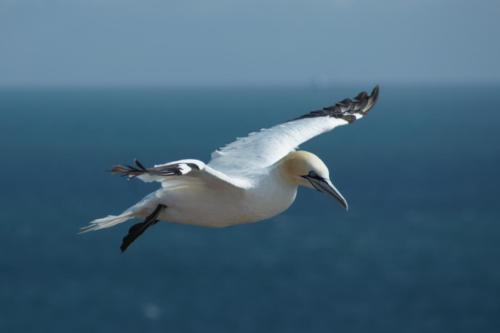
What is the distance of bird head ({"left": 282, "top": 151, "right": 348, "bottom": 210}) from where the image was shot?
9.91 metres

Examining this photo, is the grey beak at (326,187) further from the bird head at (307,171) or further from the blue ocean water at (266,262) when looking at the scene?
the blue ocean water at (266,262)

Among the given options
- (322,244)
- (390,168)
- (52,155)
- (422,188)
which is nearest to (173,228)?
(322,244)

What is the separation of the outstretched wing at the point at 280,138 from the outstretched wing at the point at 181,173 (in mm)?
721

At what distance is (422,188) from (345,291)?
4157 centimetres

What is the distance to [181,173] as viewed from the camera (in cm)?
886

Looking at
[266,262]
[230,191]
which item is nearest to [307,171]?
[230,191]

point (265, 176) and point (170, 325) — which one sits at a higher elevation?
point (265, 176)

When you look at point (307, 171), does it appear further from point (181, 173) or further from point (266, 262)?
point (266, 262)

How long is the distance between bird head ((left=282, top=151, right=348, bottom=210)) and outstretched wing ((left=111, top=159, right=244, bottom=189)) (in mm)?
575

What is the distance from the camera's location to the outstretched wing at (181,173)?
28.8 ft

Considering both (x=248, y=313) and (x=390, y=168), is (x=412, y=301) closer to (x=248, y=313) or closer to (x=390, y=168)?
(x=248, y=313)

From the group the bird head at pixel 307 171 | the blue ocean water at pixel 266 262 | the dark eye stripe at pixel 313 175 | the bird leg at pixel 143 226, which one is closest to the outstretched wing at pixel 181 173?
the bird leg at pixel 143 226

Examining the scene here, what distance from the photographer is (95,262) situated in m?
80.3

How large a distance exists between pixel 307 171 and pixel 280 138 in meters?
2.67
